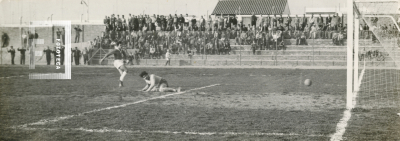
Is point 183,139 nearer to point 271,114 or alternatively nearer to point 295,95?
point 271,114

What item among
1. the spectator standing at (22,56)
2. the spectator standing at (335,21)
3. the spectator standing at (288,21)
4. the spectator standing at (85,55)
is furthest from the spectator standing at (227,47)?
the spectator standing at (22,56)

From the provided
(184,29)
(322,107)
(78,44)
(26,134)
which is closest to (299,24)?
(184,29)

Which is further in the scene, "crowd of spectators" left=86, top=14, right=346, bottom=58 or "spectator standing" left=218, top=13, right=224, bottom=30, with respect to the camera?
"spectator standing" left=218, top=13, right=224, bottom=30

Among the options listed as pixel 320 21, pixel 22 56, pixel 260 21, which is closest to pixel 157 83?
pixel 260 21

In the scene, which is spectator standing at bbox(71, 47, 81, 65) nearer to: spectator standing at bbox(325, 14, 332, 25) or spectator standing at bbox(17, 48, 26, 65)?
spectator standing at bbox(17, 48, 26, 65)

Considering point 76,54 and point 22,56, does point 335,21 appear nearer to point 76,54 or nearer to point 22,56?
point 76,54

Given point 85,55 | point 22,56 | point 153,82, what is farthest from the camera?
point 85,55

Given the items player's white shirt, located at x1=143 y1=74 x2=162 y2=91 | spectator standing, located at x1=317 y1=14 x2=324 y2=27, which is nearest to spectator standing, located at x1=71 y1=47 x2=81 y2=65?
spectator standing, located at x1=317 y1=14 x2=324 y2=27

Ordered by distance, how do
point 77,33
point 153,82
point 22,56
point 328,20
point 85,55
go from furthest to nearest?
point 77,33
point 85,55
point 22,56
point 328,20
point 153,82
